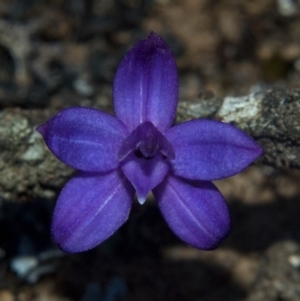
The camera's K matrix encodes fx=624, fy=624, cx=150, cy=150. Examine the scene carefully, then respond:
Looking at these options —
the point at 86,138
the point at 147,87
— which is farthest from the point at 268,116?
the point at 86,138

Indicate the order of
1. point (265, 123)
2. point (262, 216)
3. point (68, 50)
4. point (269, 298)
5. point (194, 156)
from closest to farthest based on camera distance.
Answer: point (194, 156), point (265, 123), point (269, 298), point (262, 216), point (68, 50)


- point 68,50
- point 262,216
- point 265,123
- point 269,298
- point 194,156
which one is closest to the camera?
point 194,156

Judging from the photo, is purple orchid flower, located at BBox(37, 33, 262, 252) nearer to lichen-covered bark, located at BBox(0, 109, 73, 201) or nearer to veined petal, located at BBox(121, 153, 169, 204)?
veined petal, located at BBox(121, 153, 169, 204)

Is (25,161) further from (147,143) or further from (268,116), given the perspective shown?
(268,116)

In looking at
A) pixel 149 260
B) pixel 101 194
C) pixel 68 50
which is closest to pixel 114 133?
pixel 101 194

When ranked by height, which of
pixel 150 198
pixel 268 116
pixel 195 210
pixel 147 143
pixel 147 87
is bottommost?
pixel 150 198

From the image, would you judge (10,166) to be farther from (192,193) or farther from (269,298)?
(269,298)

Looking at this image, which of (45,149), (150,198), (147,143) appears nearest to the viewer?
(147,143)
